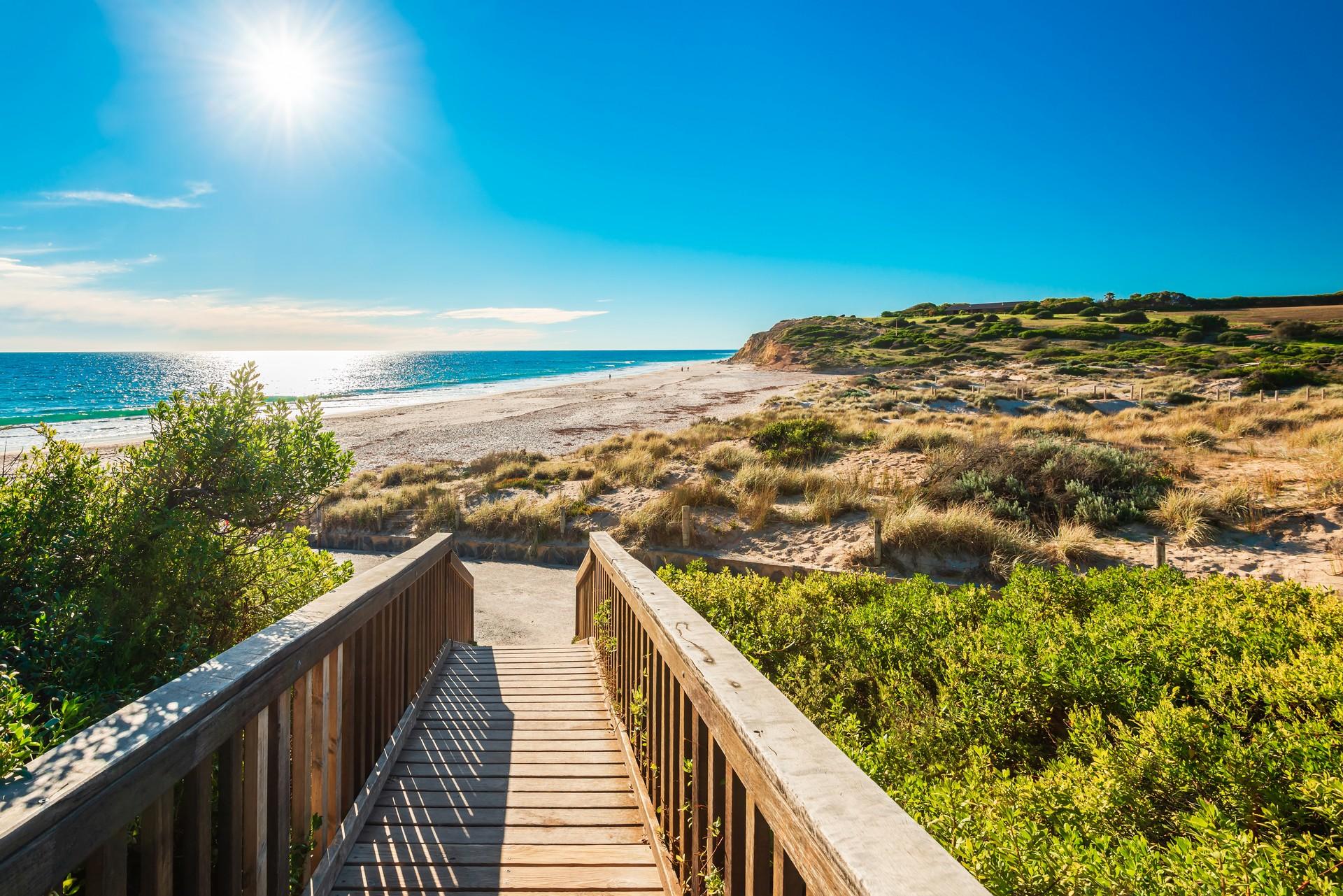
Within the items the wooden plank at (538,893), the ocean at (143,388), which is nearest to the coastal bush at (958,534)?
the wooden plank at (538,893)

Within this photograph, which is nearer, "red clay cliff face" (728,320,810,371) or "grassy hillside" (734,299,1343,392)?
"grassy hillside" (734,299,1343,392)

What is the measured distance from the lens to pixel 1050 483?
36.5 ft

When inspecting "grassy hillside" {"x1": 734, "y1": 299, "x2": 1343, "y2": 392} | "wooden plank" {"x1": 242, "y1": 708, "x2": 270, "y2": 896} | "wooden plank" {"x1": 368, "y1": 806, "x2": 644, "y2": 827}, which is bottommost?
"wooden plank" {"x1": 368, "y1": 806, "x2": 644, "y2": 827}

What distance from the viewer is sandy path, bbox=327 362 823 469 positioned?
27.5 meters

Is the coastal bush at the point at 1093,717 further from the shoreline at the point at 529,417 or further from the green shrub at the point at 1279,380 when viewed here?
the green shrub at the point at 1279,380

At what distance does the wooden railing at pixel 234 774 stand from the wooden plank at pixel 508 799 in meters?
0.18

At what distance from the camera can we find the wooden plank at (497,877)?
2.39 metres

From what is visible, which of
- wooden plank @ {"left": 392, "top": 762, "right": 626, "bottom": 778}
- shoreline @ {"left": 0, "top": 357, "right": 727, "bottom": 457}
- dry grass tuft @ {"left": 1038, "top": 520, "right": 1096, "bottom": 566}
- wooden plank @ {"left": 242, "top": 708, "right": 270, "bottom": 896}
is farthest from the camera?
shoreline @ {"left": 0, "top": 357, "right": 727, "bottom": 457}

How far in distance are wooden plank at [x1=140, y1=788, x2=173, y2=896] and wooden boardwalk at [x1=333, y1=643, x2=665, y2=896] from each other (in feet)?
3.68

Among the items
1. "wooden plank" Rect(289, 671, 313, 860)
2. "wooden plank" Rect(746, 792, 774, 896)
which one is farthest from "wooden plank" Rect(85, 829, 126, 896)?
"wooden plank" Rect(746, 792, 774, 896)

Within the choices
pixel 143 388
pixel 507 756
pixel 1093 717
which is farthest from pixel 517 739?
pixel 143 388

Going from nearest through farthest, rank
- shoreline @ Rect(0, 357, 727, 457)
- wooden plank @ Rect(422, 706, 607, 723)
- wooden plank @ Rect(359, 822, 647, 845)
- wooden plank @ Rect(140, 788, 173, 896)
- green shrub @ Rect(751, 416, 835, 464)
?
wooden plank @ Rect(140, 788, 173, 896)
wooden plank @ Rect(359, 822, 647, 845)
wooden plank @ Rect(422, 706, 607, 723)
green shrub @ Rect(751, 416, 835, 464)
shoreline @ Rect(0, 357, 727, 457)

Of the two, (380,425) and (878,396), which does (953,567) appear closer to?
(878,396)

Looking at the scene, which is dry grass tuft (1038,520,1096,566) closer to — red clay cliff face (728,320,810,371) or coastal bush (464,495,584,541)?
coastal bush (464,495,584,541)
